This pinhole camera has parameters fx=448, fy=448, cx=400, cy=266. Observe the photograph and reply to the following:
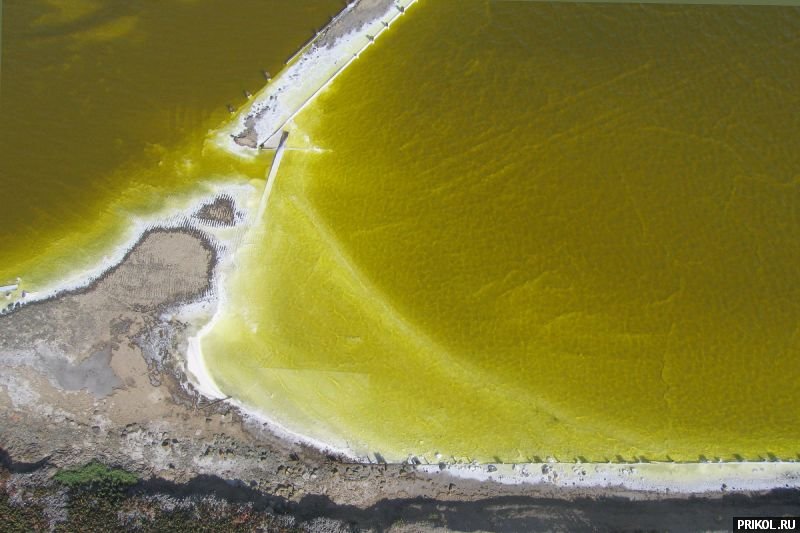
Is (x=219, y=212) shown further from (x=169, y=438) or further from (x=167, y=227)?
(x=169, y=438)

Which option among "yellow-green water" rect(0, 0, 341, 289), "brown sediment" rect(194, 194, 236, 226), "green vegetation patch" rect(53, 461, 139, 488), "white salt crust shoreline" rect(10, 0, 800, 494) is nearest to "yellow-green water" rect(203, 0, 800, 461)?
"white salt crust shoreline" rect(10, 0, 800, 494)

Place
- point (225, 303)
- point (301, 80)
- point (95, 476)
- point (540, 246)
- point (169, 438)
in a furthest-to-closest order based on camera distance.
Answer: point (301, 80)
point (225, 303)
point (540, 246)
point (169, 438)
point (95, 476)

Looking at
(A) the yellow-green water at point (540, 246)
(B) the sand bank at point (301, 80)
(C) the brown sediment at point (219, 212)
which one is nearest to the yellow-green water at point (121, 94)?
(B) the sand bank at point (301, 80)

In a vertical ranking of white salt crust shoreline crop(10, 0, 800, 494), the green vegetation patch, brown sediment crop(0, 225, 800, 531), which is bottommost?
the green vegetation patch

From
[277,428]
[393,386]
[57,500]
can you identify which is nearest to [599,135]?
[393,386]

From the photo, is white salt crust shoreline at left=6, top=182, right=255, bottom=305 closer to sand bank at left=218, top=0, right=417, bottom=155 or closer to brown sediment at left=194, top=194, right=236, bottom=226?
brown sediment at left=194, top=194, right=236, bottom=226

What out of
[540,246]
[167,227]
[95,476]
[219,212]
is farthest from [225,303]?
[540,246]
